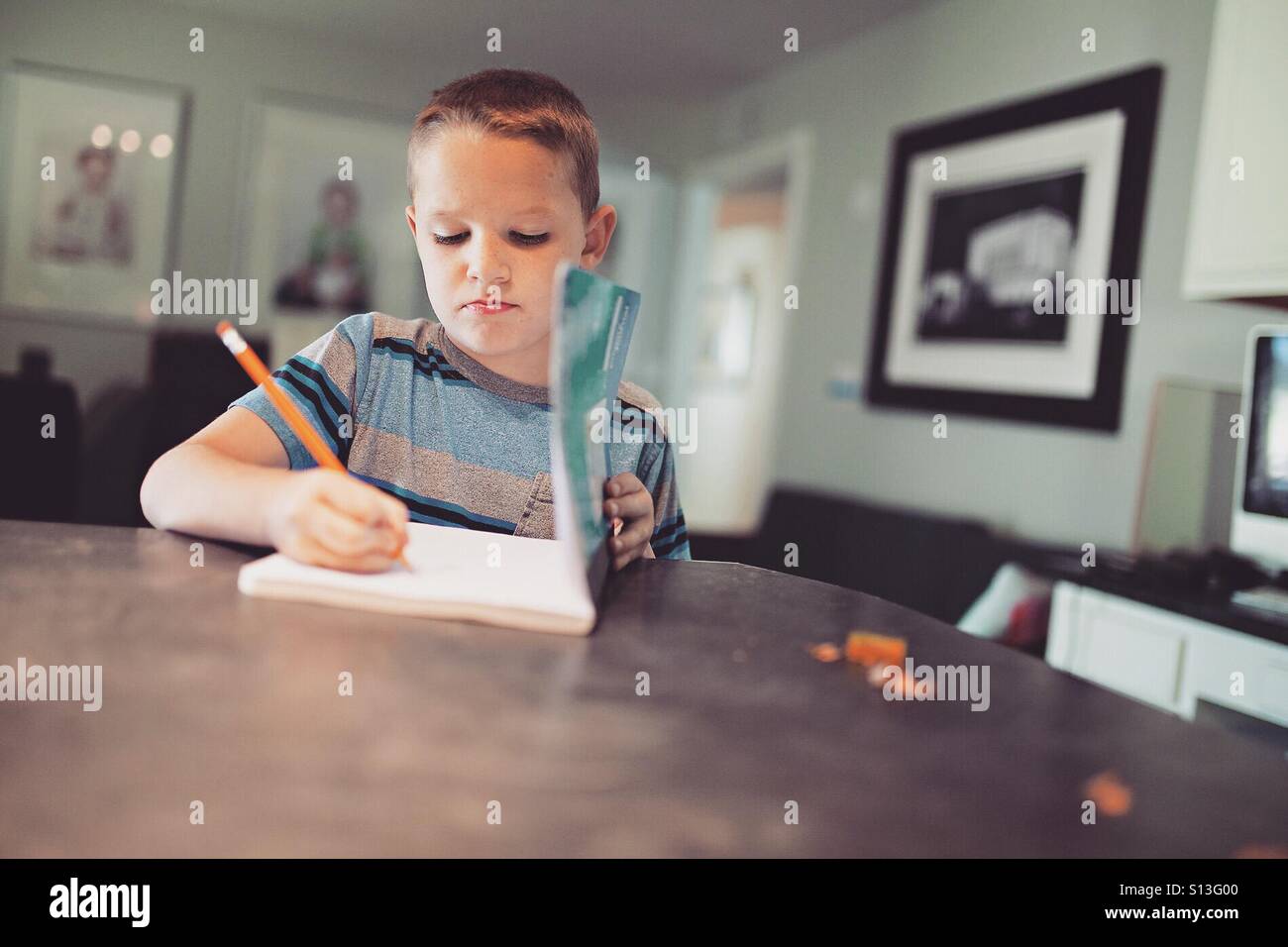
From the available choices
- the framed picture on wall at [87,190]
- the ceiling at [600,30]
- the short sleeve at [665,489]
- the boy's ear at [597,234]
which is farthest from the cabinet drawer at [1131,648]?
the framed picture on wall at [87,190]

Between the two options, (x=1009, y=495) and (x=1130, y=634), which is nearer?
(x=1130, y=634)

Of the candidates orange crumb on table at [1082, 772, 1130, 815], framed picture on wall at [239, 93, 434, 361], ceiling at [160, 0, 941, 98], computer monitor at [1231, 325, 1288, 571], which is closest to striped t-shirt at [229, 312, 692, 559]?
orange crumb on table at [1082, 772, 1130, 815]

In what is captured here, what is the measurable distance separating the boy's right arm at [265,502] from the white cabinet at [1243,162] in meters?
1.99

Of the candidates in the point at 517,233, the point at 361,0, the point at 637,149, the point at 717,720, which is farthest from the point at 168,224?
the point at 717,720

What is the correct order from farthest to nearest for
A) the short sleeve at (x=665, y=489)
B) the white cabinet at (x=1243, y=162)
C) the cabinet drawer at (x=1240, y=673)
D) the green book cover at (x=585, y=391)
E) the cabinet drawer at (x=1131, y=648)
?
the white cabinet at (x=1243, y=162) → the cabinet drawer at (x=1131, y=648) → the cabinet drawer at (x=1240, y=673) → the short sleeve at (x=665, y=489) → the green book cover at (x=585, y=391)

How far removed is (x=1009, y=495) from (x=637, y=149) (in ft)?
9.35

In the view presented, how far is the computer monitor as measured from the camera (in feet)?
6.41

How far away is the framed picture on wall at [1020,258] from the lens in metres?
2.66

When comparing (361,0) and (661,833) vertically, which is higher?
(361,0)

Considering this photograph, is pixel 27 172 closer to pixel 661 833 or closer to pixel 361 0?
pixel 361 0

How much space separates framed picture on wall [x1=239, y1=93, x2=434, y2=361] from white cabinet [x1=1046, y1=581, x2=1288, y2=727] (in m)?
3.17

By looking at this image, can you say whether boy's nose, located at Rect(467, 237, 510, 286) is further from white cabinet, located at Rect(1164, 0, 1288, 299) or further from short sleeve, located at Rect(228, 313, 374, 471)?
white cabinet, located at Rect(1164, 0, 1288, 299)

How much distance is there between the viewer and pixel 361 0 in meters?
3.85

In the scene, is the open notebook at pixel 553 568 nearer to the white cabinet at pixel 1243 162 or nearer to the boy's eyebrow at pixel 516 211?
the boy's eyebrow at pixel 516 211
